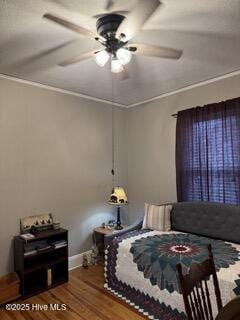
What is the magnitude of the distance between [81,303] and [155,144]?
2522 mm

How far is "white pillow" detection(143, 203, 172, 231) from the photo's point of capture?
319 centimetres

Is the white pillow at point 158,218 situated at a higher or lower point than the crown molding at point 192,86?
lower

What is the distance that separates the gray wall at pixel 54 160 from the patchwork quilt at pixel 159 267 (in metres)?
0.96

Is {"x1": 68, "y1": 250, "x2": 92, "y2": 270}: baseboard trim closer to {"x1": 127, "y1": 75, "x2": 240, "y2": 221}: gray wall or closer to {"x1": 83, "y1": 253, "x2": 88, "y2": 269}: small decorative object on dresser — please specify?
{"x1": 83, "y1": 253, "x2": 88, "y2": 269}: small decorative object on dresser

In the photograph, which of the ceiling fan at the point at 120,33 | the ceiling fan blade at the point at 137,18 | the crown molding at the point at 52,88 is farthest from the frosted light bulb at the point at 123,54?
the crown molding at the point at 52,88

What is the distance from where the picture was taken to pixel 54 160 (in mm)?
3332

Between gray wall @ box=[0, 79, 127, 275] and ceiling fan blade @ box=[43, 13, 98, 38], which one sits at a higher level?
ceiling fan blade @ box=[43, 13, 98, 38]

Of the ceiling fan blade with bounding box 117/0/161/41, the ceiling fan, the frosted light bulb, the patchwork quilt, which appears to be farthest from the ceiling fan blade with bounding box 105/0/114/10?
the patchwork quilt

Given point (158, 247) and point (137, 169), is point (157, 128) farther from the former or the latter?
point (158, 247)

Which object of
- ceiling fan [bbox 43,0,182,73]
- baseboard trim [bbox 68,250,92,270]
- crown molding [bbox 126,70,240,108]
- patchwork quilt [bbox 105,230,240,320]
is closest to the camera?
ceiling fan [bbox 43,0,182,73]

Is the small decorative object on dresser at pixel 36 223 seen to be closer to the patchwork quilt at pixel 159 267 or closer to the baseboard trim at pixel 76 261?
the baseboard trim at pixel 76 261

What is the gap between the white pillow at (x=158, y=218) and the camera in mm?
3186

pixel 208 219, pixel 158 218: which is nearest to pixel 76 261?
pixel 158 218

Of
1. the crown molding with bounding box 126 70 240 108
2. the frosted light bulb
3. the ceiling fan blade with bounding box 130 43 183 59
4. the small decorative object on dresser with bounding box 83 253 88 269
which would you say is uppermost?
the crown molding with bounding box 126 70 240 108
